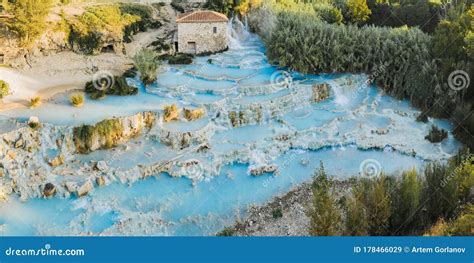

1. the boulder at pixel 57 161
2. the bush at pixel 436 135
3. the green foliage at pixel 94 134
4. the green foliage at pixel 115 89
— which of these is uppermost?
the green foliage at pixel 115 89

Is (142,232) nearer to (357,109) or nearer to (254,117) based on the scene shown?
(254,117)

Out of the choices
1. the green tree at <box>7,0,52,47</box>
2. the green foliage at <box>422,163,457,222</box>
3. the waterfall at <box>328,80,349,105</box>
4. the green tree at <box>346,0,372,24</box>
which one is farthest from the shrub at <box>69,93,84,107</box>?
the green tree at <box>346,0,372,24</box>

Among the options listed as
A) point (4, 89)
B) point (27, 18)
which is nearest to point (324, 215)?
point (4, 89)

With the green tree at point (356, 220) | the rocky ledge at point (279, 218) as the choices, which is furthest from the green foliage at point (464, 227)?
the rocky ledge at point (279, 218)

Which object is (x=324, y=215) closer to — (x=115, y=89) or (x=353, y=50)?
(x=115, y=89)

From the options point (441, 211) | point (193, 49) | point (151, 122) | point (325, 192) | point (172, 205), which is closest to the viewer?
point (325, 192)

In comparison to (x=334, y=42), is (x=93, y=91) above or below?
below

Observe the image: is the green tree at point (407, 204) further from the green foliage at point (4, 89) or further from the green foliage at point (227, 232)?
the green foliage at point (4, 89)

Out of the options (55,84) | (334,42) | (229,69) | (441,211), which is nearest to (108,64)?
(55,84)
